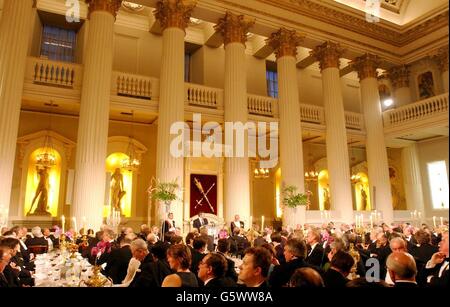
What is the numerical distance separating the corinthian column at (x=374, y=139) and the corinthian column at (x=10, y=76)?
1399cm

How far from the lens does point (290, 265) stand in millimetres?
3793

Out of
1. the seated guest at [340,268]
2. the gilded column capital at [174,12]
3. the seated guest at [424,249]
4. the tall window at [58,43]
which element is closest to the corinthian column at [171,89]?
the gilded column capital at [174,12]

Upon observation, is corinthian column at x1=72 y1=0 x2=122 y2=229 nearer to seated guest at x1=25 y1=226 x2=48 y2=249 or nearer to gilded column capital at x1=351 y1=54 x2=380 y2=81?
seated guest at x1=25 y1=226 x2=48 y2=249

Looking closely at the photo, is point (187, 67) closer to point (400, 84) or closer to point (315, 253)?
point (400, 84)

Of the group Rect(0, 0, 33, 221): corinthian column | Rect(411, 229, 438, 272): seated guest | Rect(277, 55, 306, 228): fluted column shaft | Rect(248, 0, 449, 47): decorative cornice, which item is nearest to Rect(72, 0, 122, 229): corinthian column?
Rect(0, 0, 33, 221): corinthian column

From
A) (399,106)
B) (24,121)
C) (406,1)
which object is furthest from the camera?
(399,106)

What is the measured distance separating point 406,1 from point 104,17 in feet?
42.3

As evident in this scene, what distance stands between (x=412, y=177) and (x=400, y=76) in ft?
16.8

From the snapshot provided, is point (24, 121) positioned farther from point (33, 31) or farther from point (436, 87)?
point (436, 87)

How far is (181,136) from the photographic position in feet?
40.9

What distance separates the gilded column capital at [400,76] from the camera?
18188mm

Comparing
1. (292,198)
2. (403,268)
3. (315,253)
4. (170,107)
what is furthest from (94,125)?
(403,268)

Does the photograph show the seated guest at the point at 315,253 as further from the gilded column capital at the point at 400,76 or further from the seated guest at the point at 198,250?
the gilded column capital at the point at 400,76
